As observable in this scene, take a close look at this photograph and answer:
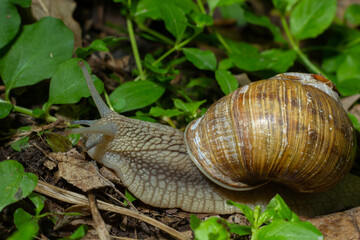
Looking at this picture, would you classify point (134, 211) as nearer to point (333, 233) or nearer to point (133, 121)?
point (133, 121)

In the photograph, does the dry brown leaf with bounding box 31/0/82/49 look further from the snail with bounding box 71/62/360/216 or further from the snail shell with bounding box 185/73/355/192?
the snail shell with bounding box 185/73/355/192

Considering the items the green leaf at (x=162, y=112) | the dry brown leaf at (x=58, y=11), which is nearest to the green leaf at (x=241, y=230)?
the green leaf at (x=162, y=112)

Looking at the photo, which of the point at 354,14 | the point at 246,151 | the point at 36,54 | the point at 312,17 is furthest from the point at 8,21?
the point at 354,14

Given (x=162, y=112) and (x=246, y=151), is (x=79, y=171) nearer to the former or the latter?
(x=162, y=112)

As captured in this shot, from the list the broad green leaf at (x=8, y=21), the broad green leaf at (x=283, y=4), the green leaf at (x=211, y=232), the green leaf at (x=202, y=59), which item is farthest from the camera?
the broad green leaf at (x=283, y=4)

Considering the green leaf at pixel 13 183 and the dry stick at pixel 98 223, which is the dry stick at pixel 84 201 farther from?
the green leaf at pixel 13 183

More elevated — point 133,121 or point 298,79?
point 298,79

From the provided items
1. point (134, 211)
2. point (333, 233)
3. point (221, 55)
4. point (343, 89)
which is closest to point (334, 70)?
point (343, 89)

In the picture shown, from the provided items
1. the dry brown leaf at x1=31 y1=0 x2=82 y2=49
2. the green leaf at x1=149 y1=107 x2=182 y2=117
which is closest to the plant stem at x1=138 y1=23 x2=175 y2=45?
the dry brown leaf at x1=31 y1=0 x2=82 y2=49
